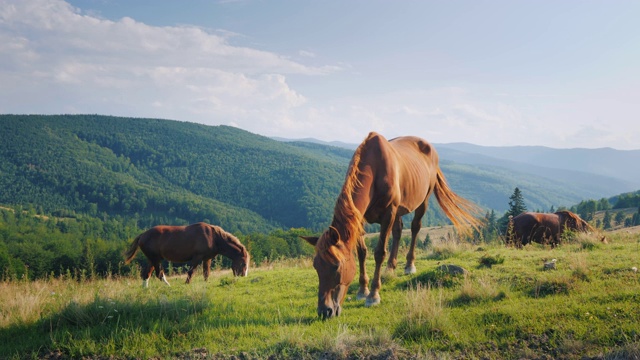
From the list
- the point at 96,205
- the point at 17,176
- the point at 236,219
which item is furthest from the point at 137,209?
the point at 17,176

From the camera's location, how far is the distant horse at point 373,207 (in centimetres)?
487

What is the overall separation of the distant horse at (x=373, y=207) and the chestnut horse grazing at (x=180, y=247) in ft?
23.3

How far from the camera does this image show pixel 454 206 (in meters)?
9.23

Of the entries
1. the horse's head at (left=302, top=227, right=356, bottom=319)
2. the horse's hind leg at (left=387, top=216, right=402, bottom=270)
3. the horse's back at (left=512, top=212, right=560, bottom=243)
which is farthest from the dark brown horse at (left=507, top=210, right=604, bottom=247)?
the horse's head at (left=302, top=227, right=356, bottom=319)

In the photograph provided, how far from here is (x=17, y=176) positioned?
182 meters

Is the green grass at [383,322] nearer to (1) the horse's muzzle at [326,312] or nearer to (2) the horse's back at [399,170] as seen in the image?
(1) the horse's muzzle at [326,312]

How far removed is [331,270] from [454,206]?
558cm

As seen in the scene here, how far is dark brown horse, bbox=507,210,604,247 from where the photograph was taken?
11.0 m

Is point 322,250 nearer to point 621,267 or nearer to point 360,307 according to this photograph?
point 360,307

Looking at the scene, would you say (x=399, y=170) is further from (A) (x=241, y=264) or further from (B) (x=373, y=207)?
(A) (x=241, y=264)

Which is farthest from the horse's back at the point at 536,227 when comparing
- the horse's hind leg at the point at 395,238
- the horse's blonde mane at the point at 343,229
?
the horse's blonde mane at the point at 343,229

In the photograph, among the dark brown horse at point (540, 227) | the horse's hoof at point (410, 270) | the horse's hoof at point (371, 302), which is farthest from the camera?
the dark brown horse at point (540, 227)

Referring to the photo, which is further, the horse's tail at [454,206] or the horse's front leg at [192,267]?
the horse's front leg at [192,267]

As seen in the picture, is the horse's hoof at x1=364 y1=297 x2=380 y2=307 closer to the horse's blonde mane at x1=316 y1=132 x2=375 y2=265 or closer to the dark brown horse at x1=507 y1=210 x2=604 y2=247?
the horse's blonde mane at x1=316 y1=132 x2=375 y2=265
